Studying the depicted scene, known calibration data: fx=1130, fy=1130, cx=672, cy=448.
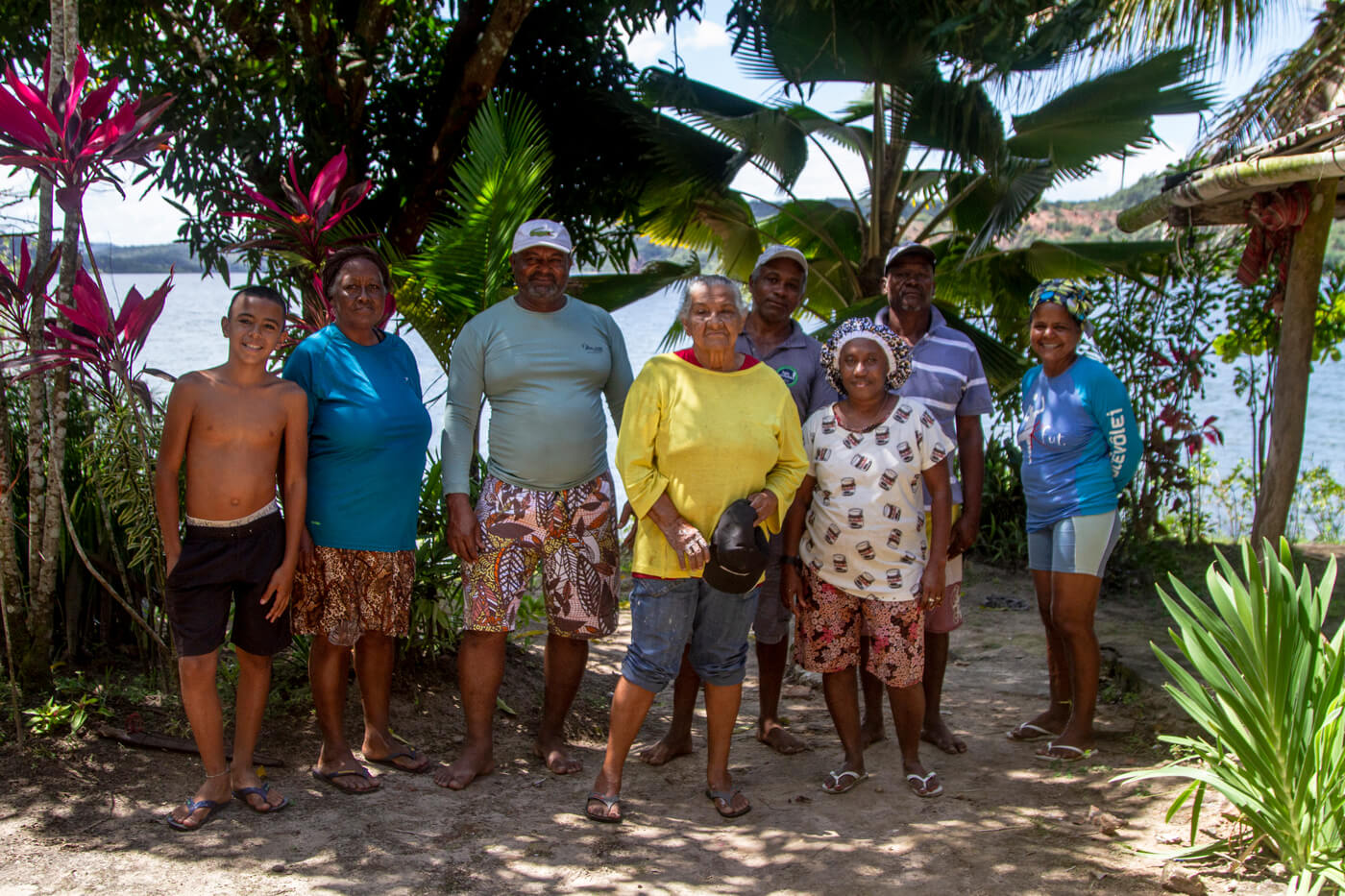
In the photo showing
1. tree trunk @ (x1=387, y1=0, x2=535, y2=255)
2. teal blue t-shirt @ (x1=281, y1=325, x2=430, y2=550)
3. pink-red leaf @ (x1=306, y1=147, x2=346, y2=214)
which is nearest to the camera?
teal blue t-shirt @ (x1=281, y1=325, x2=430, y2=550)

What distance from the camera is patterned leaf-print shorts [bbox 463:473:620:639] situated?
161 inches

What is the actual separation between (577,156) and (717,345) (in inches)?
177

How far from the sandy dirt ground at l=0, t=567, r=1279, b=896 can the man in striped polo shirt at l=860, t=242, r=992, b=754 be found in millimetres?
629

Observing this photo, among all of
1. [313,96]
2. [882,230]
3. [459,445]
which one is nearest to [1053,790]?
[459,445]

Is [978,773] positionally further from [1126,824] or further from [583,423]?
[583,423]

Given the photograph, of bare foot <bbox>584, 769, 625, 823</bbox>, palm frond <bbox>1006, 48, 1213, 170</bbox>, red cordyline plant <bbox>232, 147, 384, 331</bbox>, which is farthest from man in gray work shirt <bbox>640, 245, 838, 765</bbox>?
palm frond <bbox>1006, 48, 1213, 170</bbox>

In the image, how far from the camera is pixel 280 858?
3.43m

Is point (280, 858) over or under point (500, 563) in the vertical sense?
under

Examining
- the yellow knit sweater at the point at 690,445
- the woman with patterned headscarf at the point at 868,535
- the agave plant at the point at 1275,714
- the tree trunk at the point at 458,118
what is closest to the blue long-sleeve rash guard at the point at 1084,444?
the woman with patterned headscarf at the point at 868,535

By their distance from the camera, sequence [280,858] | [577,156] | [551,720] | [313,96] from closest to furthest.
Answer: [280,858] < [551,720] < [313,96] < [577,156]

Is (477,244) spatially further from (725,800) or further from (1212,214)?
(1212,214)

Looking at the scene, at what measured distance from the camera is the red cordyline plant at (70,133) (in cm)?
367

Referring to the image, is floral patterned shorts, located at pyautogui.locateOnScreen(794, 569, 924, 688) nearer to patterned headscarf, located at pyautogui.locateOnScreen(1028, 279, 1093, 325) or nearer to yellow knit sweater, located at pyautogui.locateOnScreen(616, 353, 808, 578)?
yellow knit sweater, located at pyautogui.locateOnScreen(616, 353, 808, 578)

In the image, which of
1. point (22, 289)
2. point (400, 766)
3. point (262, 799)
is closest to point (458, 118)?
point (22, 289)
